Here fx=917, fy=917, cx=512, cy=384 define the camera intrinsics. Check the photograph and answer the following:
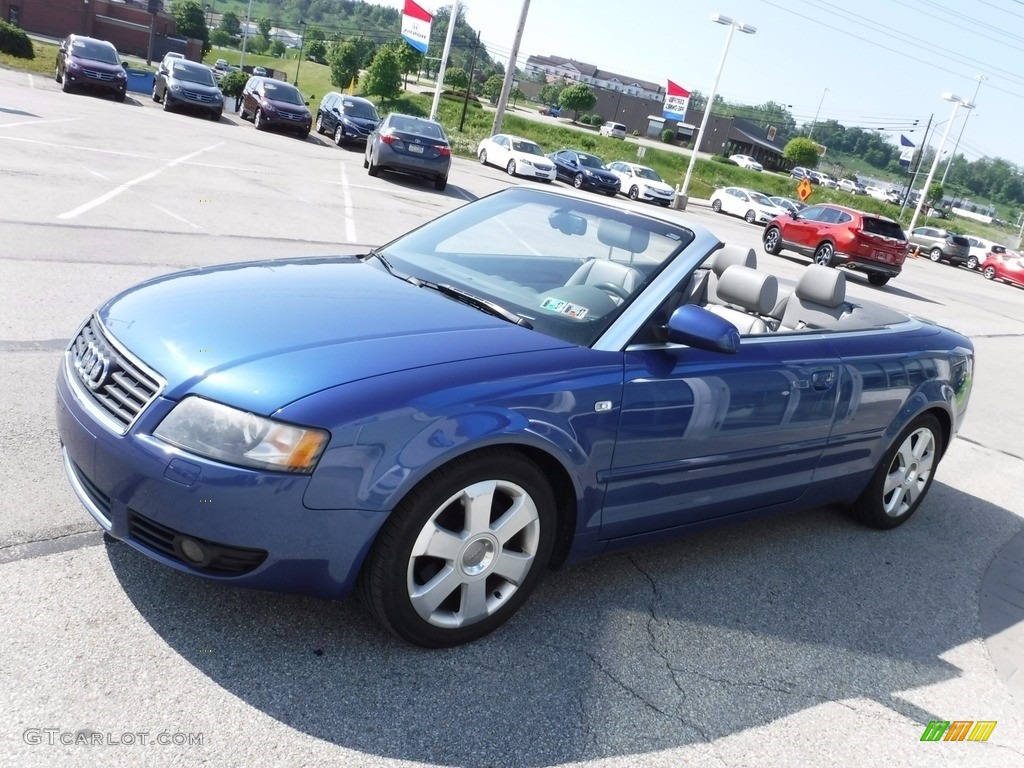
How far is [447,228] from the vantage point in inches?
175

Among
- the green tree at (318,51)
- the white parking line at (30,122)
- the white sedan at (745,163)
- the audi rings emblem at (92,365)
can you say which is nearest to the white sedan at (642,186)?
the white parking line at (30,122)

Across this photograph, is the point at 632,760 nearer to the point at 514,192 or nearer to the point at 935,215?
the point at 514,192

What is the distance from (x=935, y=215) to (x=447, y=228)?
77441 millimetres

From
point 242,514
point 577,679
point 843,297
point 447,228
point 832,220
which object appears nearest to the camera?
point 242,514

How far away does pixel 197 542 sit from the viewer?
8.77ft

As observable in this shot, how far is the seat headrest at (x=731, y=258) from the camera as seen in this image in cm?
481

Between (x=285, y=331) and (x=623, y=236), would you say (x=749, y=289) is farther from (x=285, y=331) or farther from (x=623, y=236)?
(x=285, y=331)

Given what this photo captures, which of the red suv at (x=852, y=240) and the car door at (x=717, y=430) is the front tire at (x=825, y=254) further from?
the car door at (x=717, y=430)

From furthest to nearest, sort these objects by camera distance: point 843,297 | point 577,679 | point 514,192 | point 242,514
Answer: point 843,297
point 514,192
point 577,679
point 242,514

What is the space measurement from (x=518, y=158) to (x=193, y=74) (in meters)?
11.0

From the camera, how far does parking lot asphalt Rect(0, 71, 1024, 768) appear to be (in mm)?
2564

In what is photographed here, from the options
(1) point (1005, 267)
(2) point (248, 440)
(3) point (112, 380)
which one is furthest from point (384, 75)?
(2) point (248, 440)

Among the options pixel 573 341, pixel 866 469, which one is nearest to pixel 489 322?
pixel 573 341

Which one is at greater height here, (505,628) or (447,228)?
(447,228)
